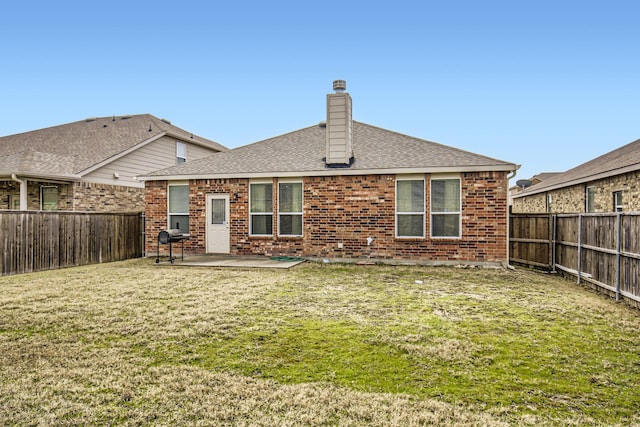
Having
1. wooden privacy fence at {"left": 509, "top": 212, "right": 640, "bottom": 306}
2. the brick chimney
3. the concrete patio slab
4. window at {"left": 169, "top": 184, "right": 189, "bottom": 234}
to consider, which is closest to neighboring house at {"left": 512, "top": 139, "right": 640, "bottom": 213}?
wooden privacy fence at {"left": 509, "top": 212, "right": 640, "bottom": 306}

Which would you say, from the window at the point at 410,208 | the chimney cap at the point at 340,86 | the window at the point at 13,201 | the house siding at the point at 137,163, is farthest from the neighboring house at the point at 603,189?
the window at the point at 13,201

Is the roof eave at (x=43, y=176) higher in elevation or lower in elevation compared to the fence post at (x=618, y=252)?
higher

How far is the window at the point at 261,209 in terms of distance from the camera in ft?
42.3

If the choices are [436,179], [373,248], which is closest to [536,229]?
[436,179]

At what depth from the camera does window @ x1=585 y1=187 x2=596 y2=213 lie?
1416 centimetres

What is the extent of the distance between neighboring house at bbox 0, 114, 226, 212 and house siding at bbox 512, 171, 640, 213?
50.9 ft

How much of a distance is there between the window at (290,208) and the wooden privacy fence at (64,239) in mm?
5306

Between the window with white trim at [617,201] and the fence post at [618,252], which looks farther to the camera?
the window with white trim at [617,201]

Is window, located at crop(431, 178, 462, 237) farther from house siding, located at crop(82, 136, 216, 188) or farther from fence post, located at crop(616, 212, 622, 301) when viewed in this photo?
house siding, located at crop(82, 136, 216, 188)

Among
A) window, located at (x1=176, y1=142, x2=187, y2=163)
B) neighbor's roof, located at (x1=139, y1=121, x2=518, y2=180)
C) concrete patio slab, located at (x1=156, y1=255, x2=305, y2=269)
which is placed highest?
window, located at (x1=176, y1=142, x2=187, y2=163)

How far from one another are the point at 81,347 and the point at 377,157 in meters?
9.78

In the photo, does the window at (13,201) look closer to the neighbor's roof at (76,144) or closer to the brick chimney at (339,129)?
the neighbor's roof at (76,144)

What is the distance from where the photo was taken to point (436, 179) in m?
11.5

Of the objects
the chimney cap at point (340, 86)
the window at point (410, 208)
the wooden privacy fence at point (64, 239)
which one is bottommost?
the wooden privacy fence at point (64, 239)
